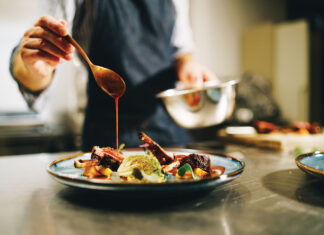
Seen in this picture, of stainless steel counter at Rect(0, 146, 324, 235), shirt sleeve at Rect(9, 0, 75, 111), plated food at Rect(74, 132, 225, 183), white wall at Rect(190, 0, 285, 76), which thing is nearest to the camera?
stainless steel counter at Rect(0, 146, 324, 235)

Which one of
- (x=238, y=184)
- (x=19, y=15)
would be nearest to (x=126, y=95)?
(x=238, y=184)

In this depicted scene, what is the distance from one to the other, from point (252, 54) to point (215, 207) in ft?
13.3

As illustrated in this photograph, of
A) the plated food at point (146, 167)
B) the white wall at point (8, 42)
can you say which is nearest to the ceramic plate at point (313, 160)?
the plated food at point (146, 167)

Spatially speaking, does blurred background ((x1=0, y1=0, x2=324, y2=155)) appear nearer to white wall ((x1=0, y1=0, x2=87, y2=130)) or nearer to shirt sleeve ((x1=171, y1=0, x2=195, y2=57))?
white wall ((x1=0, y1=0, x2=87, y2=130))

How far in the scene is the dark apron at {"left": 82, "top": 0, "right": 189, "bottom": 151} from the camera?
1354 millimetres

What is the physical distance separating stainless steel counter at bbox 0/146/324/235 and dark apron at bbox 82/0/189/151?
0.66m

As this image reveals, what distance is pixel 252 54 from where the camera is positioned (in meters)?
4.25

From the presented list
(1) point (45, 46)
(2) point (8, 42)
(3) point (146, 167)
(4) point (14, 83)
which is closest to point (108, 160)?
(3) point (146, 167)

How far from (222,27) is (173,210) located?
3885mm

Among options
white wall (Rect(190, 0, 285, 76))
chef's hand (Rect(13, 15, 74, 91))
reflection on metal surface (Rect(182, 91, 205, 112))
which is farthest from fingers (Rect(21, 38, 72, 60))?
white wall (Rect(190, 0, 285, 76))

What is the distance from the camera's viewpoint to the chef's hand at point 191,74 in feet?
3.96

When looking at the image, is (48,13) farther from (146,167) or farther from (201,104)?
(146,167)

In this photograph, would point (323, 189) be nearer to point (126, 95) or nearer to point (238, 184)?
point (238, 184)

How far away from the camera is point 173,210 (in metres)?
0.49
